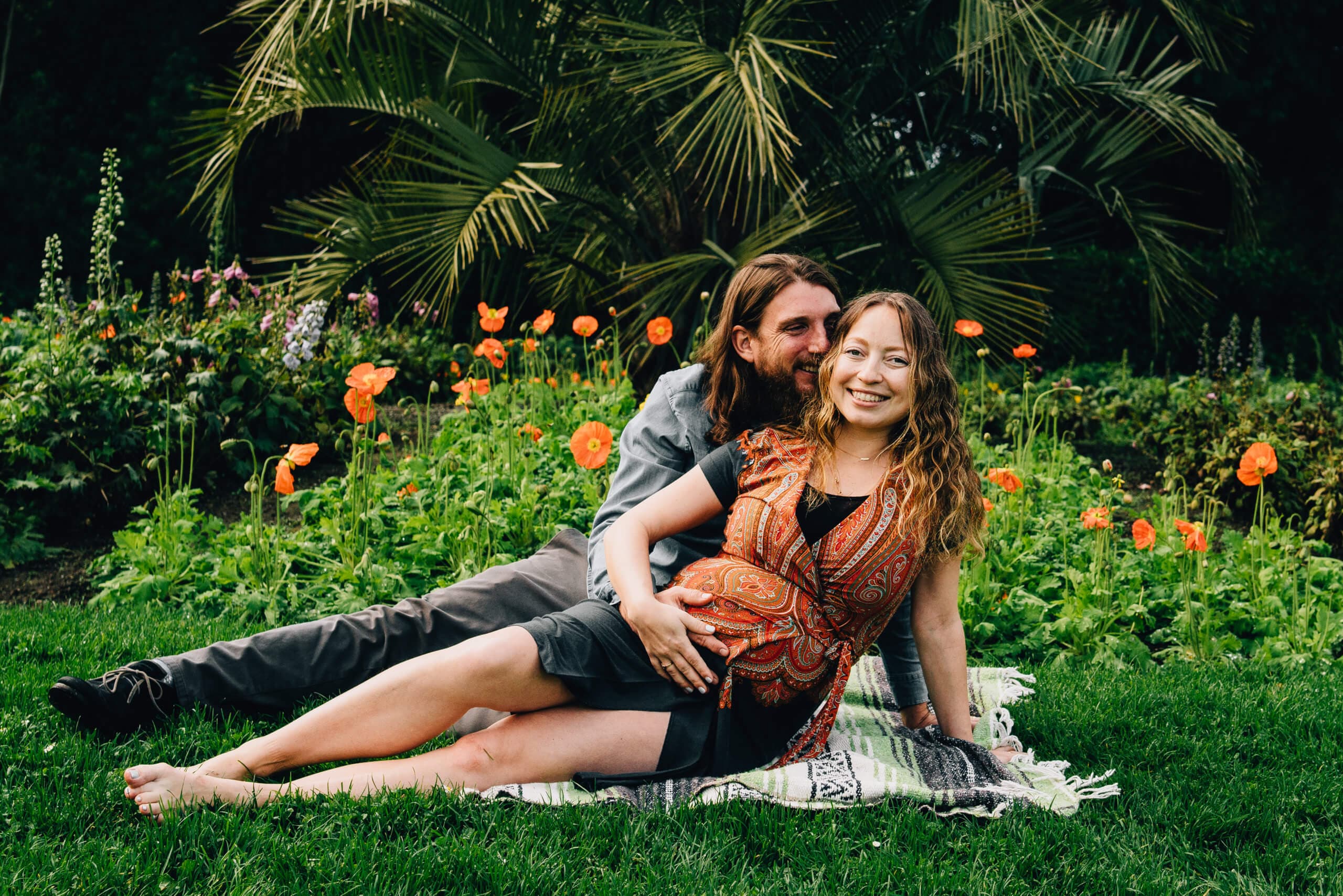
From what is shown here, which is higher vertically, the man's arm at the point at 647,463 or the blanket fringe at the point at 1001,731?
the man's arm at the point at 647,463

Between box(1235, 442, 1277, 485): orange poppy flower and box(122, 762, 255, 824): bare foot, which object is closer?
box(122, 762, 255, 824): bare foot

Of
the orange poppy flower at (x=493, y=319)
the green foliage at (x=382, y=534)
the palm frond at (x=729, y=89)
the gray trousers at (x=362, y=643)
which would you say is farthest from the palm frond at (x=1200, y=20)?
the gray trousers at (x=362, y=643)

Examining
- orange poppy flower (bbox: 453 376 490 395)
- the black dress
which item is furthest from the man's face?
orange poppy flower (bbox: 453 376 490 395)

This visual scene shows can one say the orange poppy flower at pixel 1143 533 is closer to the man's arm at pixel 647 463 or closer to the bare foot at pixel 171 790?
the man's arm at pixel 647 463

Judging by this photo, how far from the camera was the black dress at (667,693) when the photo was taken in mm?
2084

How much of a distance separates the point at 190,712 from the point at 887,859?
158cm

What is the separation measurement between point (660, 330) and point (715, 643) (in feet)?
7.27

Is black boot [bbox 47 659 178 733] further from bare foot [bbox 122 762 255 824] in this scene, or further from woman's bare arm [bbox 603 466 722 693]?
woman's bare arm [bbox 603 466 722 693]

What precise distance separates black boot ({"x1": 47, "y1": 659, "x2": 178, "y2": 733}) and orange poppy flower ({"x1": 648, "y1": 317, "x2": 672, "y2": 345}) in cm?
226

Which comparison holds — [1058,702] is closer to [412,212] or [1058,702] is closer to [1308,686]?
[1308,686]

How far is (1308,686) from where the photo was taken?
2830mm

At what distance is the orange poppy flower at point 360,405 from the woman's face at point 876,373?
5.38 ft

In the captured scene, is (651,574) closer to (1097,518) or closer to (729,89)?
(1097,518)

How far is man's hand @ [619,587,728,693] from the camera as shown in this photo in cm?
207
